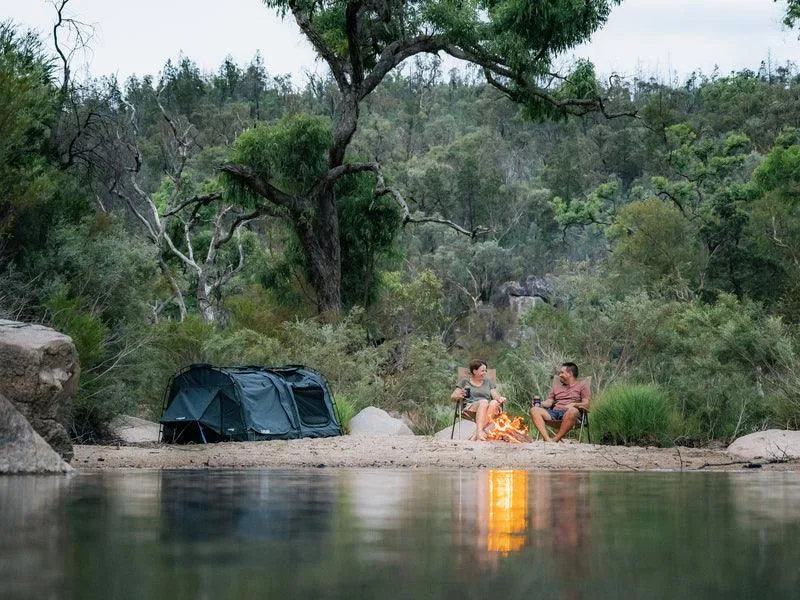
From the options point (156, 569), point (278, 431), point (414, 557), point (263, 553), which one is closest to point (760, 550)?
point (414, 557)

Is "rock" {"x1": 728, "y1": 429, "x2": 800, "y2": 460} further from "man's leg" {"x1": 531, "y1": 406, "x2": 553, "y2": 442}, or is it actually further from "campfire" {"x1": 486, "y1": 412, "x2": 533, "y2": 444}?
"campfire" {"x1": 486, "y1": 412, "x2": 533, "y2": 444}

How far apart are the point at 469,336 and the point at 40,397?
1693 inches

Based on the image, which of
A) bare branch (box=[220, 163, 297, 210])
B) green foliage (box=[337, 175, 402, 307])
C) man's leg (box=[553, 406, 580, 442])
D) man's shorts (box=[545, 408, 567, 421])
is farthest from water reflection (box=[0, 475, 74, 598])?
green foliage (box=[337, 175, 402, 307])

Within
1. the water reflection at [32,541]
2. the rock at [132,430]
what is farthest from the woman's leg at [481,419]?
the water reflection at [32,541]

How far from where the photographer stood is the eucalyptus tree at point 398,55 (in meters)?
26.2

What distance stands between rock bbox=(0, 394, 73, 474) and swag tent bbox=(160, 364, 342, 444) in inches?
227

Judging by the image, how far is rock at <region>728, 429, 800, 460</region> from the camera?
1491cm

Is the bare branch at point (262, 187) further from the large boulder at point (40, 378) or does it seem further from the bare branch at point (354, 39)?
the large boulder at point (40, 378)

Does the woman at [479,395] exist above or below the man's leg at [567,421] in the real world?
above

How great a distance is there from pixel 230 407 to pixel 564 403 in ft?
14.5

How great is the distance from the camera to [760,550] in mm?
4609

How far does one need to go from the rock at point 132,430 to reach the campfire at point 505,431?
488 cm

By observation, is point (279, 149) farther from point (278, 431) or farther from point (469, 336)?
point (469, 336)

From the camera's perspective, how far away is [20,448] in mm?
9969
